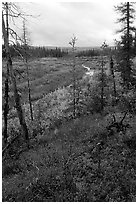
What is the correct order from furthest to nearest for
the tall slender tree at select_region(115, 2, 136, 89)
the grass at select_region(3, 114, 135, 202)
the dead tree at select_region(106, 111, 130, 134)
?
the tall slender tree at select_region(115, 2, 136, 89), the dead tree at select_region(106, 111, 130, 134), the grass at select_region(3, 114, 135, 202)

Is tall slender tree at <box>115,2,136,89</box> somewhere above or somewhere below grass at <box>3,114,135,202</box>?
above

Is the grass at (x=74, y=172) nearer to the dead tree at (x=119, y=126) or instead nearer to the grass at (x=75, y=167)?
the grass at (x=75, y=167)

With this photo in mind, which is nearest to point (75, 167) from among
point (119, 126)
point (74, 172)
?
point (74, 172)

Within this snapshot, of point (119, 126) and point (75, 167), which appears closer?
point (75, 167)

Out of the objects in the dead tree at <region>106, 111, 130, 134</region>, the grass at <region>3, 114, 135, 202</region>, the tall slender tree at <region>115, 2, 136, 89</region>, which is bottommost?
the grass at <region>3, 114, 135, 202</region>

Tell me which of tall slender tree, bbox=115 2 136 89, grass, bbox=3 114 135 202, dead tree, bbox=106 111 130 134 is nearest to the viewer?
grass, bbox=3 114 135 202

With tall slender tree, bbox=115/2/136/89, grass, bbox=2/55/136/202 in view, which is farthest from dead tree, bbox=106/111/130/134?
tall slender tree, bbox=115/2/136/89

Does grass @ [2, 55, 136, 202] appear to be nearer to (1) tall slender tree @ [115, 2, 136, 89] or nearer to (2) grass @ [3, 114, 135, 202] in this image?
(2) grass @ [3, 114, 135, 202]

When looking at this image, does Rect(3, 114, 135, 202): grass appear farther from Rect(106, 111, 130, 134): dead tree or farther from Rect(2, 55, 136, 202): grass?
Rect(106, 111, 130, 134): dead tree

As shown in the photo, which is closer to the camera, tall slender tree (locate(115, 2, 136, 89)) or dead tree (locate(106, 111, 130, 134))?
dead tree (locate(106, 111, 130, 134))

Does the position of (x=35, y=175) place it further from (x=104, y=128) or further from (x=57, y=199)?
(x=104, y=128)

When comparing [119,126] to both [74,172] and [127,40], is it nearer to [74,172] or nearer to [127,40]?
[74,172]

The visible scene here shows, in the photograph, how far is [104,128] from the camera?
17.0 metres

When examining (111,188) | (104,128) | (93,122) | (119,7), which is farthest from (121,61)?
(111,188)
